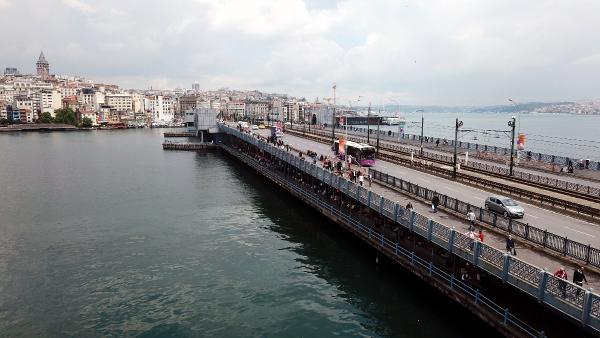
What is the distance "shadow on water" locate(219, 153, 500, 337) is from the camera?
25391 millimetres

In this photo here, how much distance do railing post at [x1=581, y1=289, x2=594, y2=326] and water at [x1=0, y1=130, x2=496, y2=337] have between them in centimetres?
709

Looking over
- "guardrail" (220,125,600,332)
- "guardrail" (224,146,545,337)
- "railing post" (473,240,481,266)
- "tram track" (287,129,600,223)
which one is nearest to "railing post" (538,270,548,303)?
"guardrail" (220,125,600,332)

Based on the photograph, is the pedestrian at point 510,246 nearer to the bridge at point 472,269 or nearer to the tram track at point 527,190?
the bridge at point 472,269

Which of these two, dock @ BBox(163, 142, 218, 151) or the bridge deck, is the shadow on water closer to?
the bridge deck

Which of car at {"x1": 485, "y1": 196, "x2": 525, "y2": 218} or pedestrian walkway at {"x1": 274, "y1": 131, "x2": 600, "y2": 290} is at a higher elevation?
car at {"x1": 485, "y1": 196, "x2": 525, "y2": 218}

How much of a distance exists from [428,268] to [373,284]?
4319mm

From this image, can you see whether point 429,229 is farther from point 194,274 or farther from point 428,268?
point 194,274

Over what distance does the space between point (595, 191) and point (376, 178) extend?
18.9 metres

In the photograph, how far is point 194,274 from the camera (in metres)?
33.2

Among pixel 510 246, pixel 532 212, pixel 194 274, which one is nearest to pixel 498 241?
pixel 510 246

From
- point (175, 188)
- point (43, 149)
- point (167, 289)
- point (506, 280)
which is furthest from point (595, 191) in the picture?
point (43, 149)

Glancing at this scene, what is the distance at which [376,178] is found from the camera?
155ft

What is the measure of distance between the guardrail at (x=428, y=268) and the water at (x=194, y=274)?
131cm

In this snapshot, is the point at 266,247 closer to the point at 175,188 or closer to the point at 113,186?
the point at 175,188
